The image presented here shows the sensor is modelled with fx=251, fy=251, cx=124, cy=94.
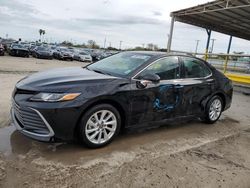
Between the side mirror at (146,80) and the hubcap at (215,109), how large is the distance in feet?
6.72

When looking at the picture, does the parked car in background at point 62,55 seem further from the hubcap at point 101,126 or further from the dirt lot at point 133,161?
the hubcap at point 101,126

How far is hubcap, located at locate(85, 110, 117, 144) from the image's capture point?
362 centimetres

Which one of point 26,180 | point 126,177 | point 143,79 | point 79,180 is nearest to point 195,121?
point 143,79

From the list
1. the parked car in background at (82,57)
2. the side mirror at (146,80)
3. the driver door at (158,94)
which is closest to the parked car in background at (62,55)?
the parked car in background at (82,57)

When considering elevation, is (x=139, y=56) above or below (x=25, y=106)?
above

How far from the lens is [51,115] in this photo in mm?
3250

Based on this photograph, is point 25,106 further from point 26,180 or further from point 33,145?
point 26,180

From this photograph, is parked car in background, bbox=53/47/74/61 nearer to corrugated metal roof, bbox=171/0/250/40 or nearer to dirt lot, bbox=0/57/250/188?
corrugated metal roof, bbox=171/0/250/40

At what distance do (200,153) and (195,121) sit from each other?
1.87 meters

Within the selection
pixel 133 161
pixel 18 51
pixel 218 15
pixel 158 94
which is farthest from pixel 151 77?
pixel 18 51

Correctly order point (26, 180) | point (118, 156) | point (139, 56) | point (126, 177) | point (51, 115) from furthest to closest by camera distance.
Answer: point (139, 56), point (118, 156), point (51, 115), point (126, 177), point (26, 180)

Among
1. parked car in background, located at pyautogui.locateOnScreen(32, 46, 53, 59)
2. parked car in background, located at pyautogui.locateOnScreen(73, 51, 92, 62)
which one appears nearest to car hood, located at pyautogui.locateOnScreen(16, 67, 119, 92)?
parked car in background, located at pyautogui.locateOnScreen(32, 46, 53, 59)

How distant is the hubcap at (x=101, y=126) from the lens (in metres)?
3.62

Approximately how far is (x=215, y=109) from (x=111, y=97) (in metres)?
2.99
